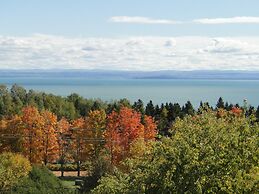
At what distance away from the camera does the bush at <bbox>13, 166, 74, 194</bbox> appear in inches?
1332

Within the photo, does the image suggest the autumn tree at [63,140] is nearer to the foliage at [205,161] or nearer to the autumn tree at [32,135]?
the autumn tree at [32,135]

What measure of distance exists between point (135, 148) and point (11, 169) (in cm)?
1093

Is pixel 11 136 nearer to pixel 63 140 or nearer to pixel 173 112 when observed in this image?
pixel 63 140

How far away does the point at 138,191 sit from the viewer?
56.9ft

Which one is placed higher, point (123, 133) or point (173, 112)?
point (173, 112)

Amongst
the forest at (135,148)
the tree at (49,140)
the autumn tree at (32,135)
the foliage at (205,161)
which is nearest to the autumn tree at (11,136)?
the forest at (135,148)

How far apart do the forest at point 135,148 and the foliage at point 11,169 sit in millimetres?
65

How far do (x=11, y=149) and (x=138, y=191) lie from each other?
37.4 meters

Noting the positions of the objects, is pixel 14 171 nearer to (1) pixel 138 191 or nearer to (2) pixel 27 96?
(1) pixel 138 191

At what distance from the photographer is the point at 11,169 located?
37.2 metres

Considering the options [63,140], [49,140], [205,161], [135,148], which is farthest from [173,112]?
[205,161]

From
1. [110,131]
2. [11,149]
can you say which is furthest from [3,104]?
[110,131]

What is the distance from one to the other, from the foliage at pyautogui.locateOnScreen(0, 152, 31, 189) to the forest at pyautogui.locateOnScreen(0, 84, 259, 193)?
65 millimetres

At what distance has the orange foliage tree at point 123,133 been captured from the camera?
45000 millimetres
